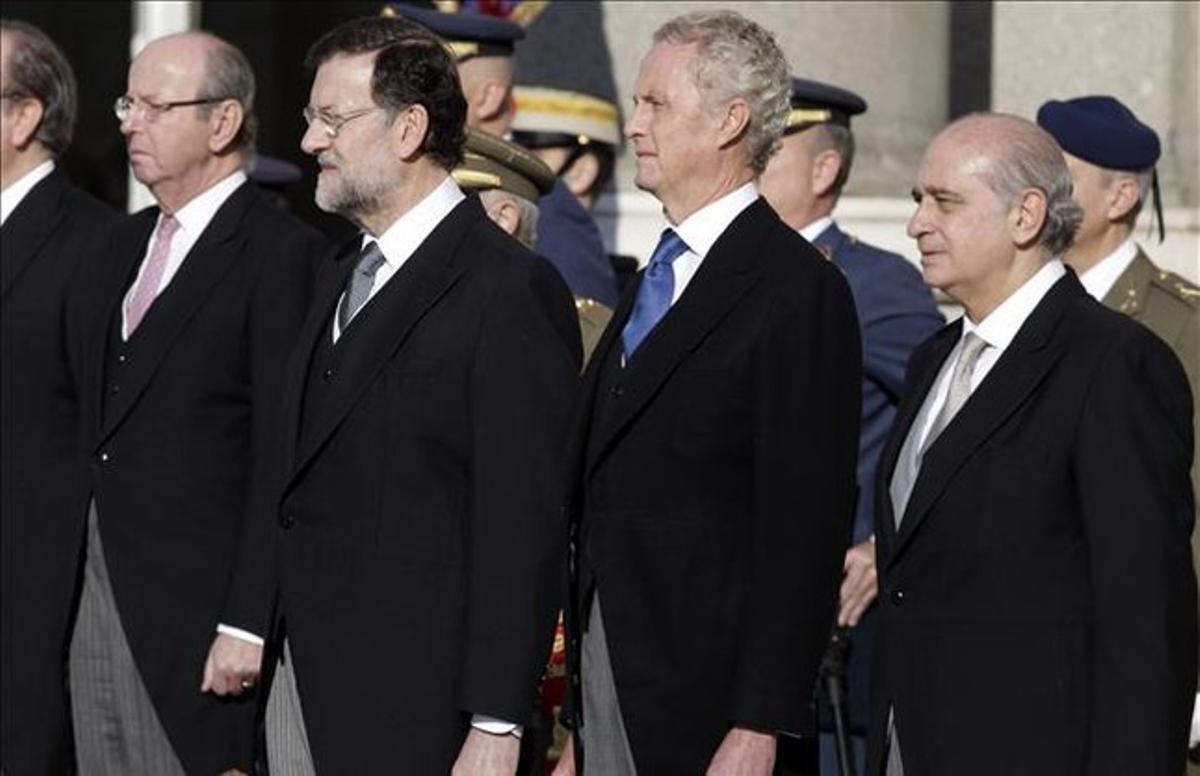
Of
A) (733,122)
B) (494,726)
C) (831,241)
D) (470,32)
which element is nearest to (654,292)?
(733,122)

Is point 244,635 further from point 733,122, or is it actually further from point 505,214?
point 733,122

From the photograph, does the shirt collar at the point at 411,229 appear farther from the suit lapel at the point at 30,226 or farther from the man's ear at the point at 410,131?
the suit lapel at the point at 30,226

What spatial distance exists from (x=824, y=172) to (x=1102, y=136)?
872 mm

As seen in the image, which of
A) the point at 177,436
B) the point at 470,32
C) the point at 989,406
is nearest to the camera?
the point at 989,406

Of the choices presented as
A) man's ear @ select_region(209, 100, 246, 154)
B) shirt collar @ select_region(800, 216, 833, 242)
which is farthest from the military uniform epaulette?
man's ear @ select_region(209, 100, 246, 154)

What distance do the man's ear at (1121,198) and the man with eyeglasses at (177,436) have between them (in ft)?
5.22

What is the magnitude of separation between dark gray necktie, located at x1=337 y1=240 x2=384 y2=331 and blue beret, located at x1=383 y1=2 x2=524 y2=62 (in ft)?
6.98

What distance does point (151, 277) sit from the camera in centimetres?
660

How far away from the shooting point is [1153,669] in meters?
4.93

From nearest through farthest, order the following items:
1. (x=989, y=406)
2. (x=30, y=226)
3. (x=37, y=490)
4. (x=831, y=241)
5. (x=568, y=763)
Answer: (x=989, y=406), (x=568, y=763), (x=37, y=490), (x=30, y=226), (x=831, y=241)

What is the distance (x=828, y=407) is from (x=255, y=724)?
122 centimetres

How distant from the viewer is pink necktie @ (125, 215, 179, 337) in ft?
21.5

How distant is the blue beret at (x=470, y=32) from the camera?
7816 millimetres

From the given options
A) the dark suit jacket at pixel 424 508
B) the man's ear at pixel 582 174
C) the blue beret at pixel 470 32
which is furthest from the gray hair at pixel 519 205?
the man's ear at pixel 582 174
